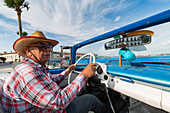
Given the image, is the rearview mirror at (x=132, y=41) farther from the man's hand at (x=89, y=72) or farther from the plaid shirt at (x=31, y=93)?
the plaid shirt at (x=31, y=93)

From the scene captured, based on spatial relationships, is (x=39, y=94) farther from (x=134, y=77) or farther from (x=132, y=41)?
(x=132, y=41)

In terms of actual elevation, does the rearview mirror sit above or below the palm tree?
below

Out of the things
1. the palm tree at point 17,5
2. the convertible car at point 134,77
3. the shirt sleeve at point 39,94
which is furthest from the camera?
the palm tree at point 17,5

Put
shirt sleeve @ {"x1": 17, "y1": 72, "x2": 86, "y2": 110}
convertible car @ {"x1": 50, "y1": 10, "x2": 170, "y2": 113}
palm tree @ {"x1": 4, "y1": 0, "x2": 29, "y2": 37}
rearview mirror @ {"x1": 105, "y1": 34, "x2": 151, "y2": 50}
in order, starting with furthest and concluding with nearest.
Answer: palm tree @ {"x1": 4, "y1": 0, "x2": 29, "y2": 37}
rearview mirror @ {"x1": 105, "y1": 34, "x2": 151, "y2": 50}
convertible car @ {"x1": 50, "y1": 10, "x2": 170, "y2": 113}
shirt sleeve @ {"x1": 17, "y1": 72, "x2": 86, "y2": 110}

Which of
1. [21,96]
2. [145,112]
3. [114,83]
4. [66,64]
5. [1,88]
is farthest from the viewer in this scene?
[66,64]

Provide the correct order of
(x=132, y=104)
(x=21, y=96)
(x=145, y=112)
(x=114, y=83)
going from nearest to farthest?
1. (x=21, y=96)
2. (x=114, y=83)
3. (x=145, y=112)
4. (x=132, y=104)

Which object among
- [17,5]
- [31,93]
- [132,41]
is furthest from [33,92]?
[17,5]

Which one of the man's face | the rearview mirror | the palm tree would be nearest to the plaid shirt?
the man's face

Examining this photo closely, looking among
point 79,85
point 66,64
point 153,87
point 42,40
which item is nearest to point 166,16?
point 153,87

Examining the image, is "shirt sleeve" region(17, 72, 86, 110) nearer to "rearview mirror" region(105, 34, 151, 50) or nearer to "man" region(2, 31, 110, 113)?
"man" region(2, 31, 110, 113)

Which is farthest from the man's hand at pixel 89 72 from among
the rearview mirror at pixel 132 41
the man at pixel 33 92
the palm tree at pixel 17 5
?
the palm tree at pixel 17 5

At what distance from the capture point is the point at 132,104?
70.4 inches

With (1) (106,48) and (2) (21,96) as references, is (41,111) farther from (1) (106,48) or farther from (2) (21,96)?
(1) (106,48)

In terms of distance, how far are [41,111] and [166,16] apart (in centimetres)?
169
